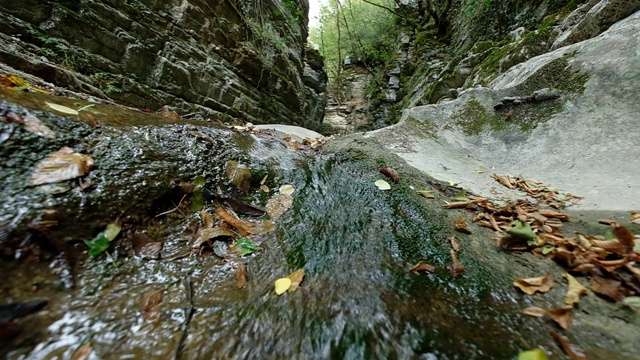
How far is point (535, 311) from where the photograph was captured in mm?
1269

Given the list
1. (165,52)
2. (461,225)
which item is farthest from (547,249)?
(165,52)

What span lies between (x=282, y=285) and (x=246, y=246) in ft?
1.53

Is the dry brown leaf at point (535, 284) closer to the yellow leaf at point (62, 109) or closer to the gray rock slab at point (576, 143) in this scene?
the gray rock slab at point (576, 143)

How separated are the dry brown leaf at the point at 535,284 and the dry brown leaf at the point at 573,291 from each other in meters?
0.07

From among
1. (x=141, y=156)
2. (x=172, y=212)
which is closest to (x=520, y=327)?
(x=172, y=212)

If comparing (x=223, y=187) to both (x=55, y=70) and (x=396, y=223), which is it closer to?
(x=396, y=223)

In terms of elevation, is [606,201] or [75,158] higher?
[606,201]

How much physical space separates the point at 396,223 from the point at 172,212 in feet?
5.52

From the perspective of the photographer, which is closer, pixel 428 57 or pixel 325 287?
pixel 325 287

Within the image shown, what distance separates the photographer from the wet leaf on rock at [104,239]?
144 centimetres

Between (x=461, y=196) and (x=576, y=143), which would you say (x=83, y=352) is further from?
(x=576, y=143)

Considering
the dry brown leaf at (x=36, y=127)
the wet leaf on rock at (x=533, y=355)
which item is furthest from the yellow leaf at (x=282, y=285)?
the dry brown leaf at (x=36, y=127)

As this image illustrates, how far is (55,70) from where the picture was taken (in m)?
3.77

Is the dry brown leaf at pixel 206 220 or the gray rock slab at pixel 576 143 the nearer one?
the dry brown leaf at pixel 206 220
